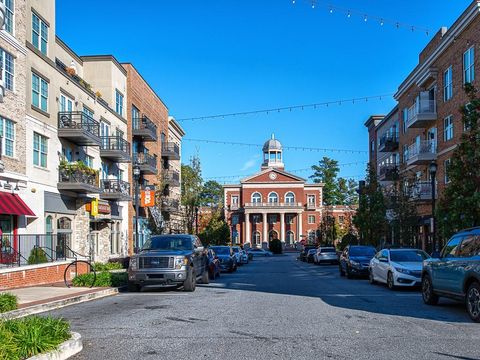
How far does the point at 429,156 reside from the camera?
3900 cm

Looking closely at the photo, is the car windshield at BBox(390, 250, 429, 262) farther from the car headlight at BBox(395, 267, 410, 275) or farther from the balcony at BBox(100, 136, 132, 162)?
the balcony at BBox(100, 136, 132, 162)

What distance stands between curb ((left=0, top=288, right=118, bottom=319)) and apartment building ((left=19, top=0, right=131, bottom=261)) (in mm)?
7990

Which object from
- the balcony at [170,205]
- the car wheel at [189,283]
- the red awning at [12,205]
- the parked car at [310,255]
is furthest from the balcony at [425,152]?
the red awning at [12,205]

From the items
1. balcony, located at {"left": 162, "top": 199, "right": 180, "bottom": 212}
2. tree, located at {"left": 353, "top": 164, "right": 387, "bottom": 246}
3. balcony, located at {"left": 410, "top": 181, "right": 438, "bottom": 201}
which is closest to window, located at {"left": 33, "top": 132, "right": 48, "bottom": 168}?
balcony, located at {"left": 162, "top": 199, "right": 180, "bottom": 212}

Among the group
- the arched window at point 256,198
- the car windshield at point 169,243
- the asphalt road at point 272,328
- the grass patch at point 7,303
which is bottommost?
the asphalt road at point 272,328

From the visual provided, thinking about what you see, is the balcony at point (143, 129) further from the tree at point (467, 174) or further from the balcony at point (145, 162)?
the tree at point (467, 174)

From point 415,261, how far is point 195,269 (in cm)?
759

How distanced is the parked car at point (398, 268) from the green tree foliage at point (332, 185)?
9116 cm

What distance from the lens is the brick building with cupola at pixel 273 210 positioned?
322ft

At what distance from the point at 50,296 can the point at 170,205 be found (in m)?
34.8

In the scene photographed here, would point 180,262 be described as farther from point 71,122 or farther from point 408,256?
point 71,122

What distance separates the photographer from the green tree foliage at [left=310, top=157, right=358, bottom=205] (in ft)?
383

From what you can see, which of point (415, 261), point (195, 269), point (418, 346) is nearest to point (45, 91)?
point (195, 269)

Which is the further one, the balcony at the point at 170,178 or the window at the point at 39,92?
the balcony at the point at 170,178
